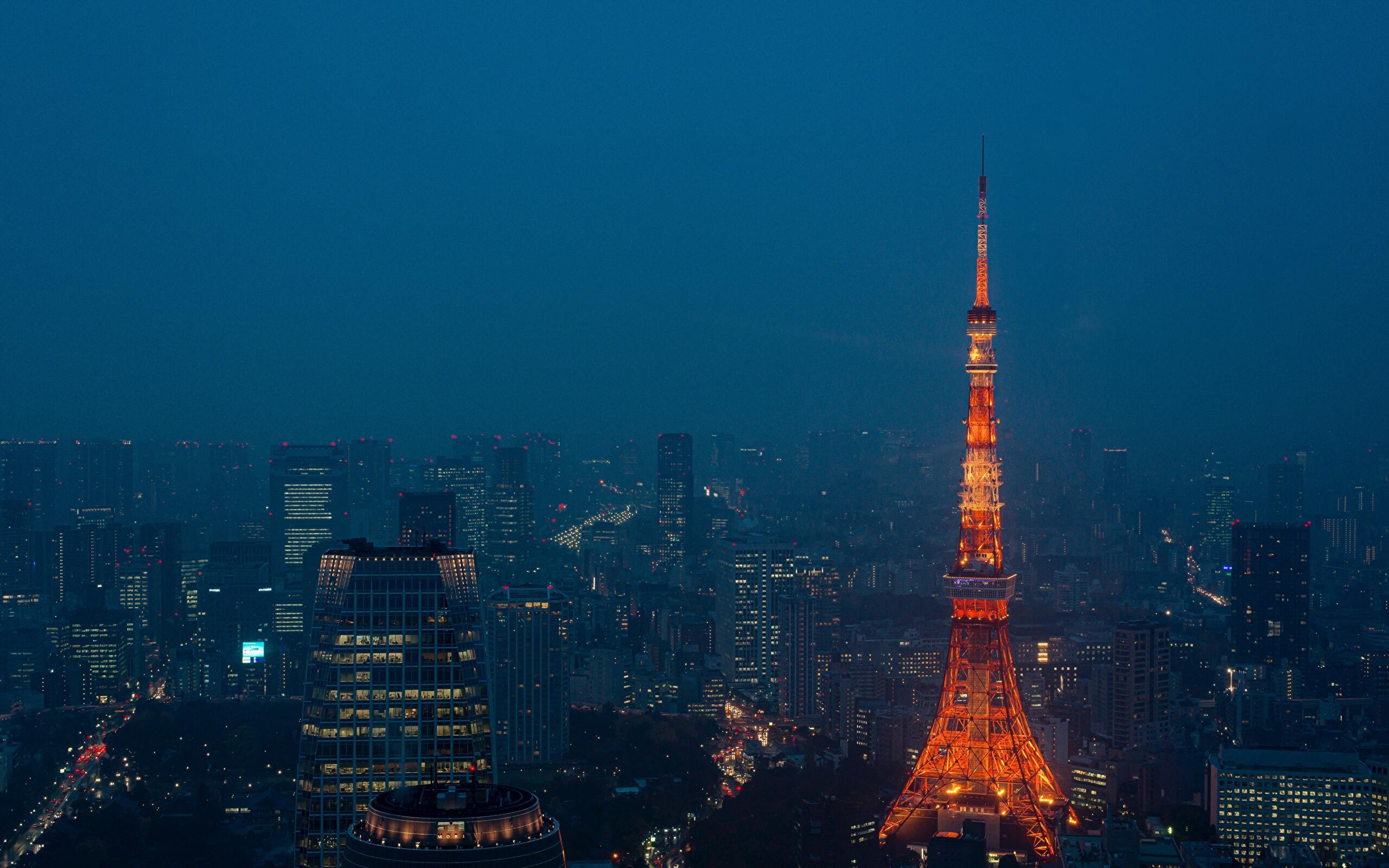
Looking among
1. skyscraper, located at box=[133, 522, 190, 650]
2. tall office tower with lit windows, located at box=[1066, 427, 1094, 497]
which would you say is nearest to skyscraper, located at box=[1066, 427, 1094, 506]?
tall office tower with lit windows, located at box=[1066, 427, 1094, 497]

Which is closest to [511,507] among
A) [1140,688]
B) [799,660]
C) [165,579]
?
[165,579]

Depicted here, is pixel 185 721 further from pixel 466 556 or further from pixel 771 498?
pixel 771 498

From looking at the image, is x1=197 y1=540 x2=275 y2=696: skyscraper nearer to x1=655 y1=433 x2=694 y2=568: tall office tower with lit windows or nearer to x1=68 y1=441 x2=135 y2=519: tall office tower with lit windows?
x1=68 y1=441 x2=135 y2=519: tall office tower with lit windows

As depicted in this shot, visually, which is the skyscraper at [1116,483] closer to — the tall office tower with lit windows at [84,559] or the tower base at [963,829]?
the tower base at [963,829]

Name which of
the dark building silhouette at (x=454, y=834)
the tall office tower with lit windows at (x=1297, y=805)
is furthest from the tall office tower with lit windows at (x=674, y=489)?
the dark building silhouette at (x=454, y=834)

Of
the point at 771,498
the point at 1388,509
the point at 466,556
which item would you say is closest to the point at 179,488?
the point at 771,498

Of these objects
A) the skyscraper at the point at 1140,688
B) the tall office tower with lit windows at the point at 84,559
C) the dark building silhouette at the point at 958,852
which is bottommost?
the dark building silhouette at the point at 958,852
